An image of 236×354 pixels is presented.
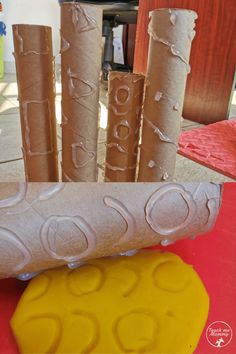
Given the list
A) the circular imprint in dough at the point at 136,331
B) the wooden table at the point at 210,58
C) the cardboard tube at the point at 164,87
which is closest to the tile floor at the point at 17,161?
the wooden table at the point at 210,58

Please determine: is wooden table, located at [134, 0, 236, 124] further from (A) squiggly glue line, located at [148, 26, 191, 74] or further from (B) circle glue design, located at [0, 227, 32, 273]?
(B) circle glue design, located at [0, 227, 32, 273]

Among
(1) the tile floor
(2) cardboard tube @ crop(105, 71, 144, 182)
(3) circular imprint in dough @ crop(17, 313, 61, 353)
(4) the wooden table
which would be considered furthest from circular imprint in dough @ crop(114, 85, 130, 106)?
(4) the wooden table

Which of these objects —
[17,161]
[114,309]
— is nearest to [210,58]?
[17,161]

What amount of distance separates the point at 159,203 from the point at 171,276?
0.29 feet

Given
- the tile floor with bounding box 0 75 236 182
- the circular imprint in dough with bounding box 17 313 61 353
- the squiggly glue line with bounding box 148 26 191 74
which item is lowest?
the tile floor with bounding box 0 75 236 182

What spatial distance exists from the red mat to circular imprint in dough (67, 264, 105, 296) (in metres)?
0.66

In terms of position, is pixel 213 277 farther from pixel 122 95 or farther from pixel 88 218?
pixel 122 95

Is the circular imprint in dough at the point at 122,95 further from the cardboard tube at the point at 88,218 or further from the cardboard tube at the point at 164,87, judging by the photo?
the cardboard tube at the point at 88,218

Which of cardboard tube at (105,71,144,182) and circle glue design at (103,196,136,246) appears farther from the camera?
cardboard tube at (105,71,144,182)

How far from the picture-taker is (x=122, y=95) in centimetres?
52

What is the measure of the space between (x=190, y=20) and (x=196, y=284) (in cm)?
34

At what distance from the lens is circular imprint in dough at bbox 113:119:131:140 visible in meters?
0.53

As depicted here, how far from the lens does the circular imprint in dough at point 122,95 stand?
0.51 metres

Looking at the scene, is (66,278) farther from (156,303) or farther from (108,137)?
(108,137)
